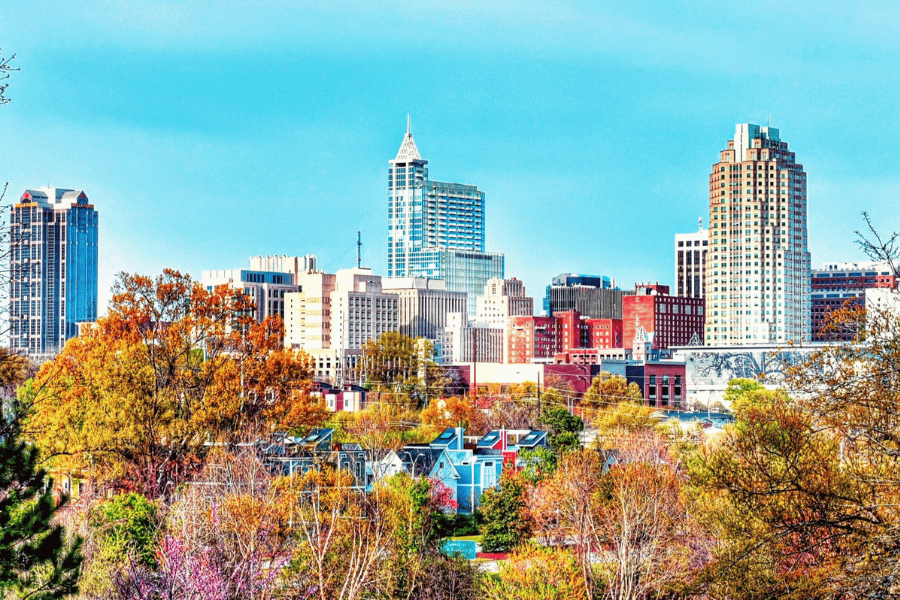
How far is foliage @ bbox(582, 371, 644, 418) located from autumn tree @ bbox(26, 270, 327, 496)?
348 feet

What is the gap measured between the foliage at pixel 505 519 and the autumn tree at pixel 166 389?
35.4ft

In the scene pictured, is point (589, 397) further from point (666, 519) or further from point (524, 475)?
point (666, 519)

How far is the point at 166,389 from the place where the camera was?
2539 inches

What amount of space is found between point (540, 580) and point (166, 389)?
107ft

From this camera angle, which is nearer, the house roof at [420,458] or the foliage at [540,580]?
the foliage at [540,580]

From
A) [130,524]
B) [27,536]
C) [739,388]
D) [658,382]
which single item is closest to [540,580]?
[27,536]

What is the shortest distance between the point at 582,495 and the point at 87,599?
2460cm

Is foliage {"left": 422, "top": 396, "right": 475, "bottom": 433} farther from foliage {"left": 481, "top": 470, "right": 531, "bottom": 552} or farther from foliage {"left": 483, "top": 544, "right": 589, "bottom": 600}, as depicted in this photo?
foliage {"left": 483, "top": 544, "right": 589, "bottom": 600}

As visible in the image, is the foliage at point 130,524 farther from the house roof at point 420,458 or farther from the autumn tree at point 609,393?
the autumn tree at point 609,393

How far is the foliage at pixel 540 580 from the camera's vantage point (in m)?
36.7

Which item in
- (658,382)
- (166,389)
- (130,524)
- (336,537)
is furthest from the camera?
(658,382)

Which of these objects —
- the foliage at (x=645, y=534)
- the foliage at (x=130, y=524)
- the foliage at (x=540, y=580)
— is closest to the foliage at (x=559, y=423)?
the foliage at (x=645, y=534)

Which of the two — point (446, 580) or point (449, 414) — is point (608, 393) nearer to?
point (449, 414)

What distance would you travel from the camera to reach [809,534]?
88.6 feet
